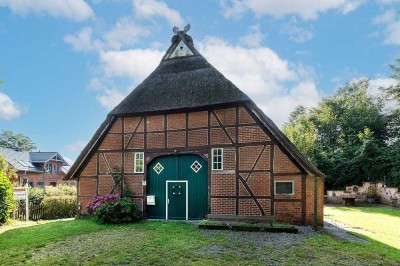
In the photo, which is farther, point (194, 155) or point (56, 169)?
point (56, 169)

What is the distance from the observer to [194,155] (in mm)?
13375

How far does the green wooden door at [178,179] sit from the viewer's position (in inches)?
516

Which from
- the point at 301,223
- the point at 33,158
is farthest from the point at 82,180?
the point at 33,158

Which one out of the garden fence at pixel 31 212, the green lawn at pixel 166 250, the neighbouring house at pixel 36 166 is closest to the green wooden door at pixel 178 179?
the green lawn at pixel 166 250

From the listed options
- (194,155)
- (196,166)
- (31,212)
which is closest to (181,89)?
A: (194,155)

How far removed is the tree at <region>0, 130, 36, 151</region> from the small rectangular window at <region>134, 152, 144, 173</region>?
178 feet

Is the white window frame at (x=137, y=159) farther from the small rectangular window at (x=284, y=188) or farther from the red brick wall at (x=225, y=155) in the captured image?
the small rectangular window at (x=284, y=188)

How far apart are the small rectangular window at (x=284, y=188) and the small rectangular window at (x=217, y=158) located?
2.34 metres

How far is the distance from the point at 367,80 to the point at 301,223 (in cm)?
3312

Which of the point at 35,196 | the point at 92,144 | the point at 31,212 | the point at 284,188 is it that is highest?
the point at 92,144

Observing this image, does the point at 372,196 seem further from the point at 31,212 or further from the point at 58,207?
the point at 31,212

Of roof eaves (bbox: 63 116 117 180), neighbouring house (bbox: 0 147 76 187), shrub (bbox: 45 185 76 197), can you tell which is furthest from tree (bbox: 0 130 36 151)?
roof eaves (bbox: 63 116 117 180)

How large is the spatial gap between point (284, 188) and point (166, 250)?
18.6 feet

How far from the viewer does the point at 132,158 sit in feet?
46.6
